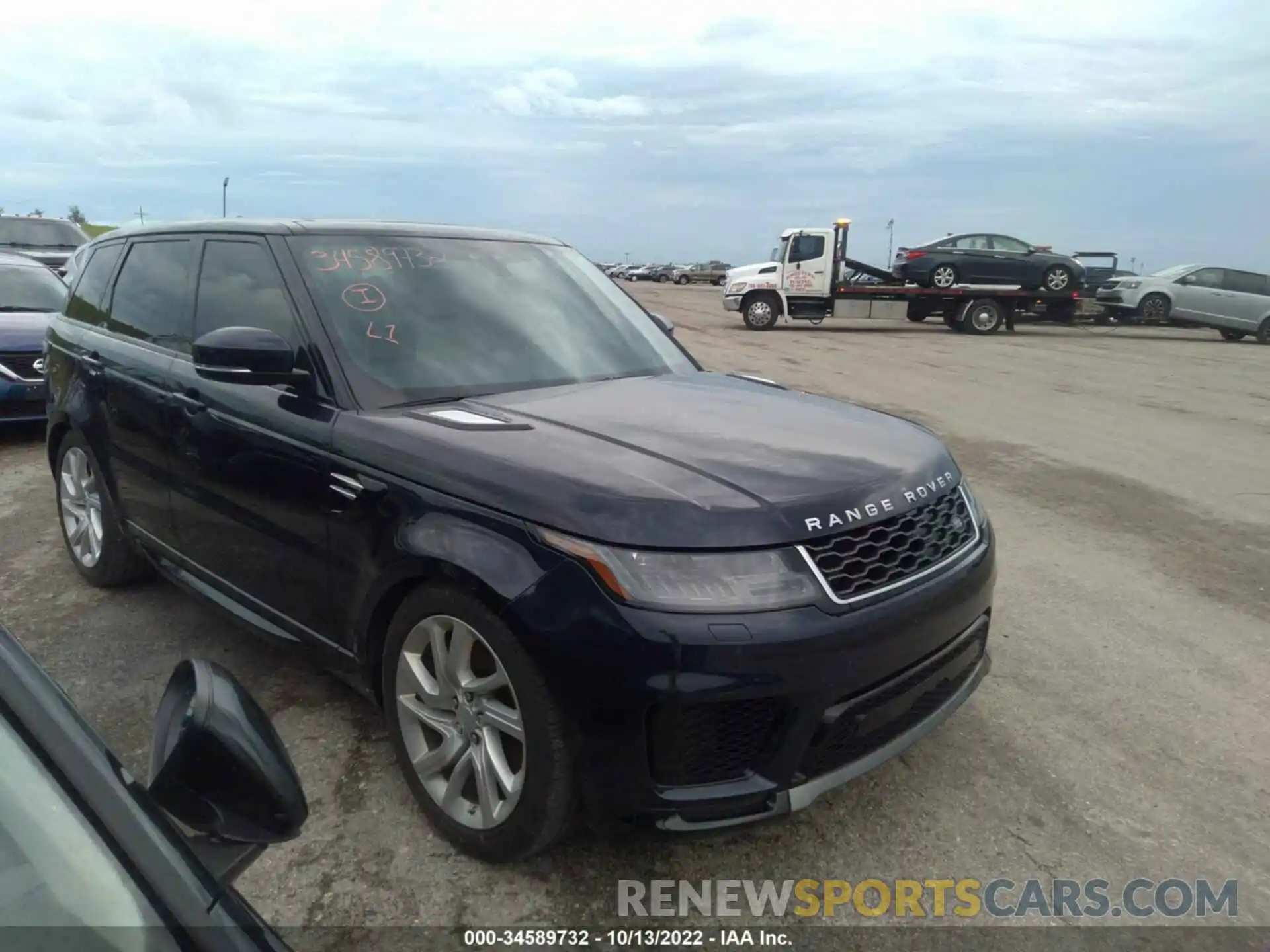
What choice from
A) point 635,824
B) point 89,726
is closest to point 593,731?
point 635,824

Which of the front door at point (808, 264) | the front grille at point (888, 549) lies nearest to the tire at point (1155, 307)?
the front door at point (808, 264)

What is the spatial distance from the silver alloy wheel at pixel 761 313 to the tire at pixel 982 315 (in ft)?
16.9

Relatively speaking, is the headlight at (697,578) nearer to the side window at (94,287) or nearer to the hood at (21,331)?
the side window at (94,287)

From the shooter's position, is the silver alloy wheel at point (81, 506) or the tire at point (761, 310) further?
the tire at point (761, 310)

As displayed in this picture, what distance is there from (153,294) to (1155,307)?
26.2m

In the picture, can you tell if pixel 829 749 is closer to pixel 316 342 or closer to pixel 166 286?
pixel 316 342

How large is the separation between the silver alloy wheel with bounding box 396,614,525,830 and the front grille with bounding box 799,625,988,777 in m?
0.76

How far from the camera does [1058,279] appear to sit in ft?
77.9

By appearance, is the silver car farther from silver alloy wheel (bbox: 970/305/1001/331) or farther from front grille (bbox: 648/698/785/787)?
front grille (bbox: 648/698/785/787)

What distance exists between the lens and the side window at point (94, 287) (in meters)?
4.46

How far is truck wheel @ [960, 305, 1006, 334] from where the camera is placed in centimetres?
2366

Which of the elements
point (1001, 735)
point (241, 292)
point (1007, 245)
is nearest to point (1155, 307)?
point (1007, 245)

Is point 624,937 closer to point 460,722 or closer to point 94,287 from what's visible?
point 460,722

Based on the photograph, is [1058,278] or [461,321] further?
[1058,278]
